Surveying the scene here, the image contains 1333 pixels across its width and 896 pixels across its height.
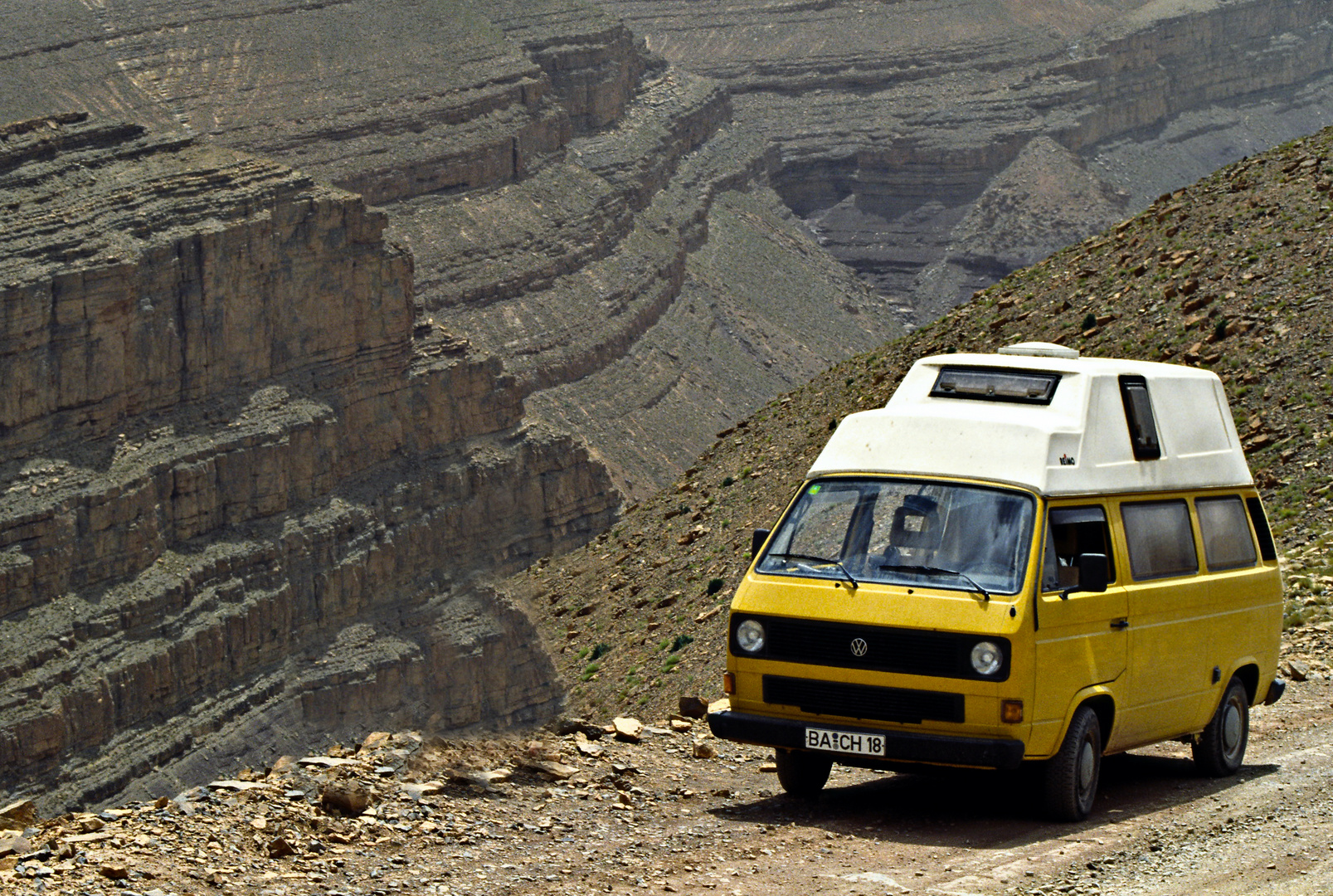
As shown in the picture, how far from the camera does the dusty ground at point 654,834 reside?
14297 mm

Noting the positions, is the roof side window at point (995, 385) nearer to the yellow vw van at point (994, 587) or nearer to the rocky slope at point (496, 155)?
Answer: the yellow vw van at point (994, 587)

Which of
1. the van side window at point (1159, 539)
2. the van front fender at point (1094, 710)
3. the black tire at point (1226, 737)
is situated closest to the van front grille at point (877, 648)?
the van front fender at point (1094, 710)

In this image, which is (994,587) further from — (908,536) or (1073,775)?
(1073,775)

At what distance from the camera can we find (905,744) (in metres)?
15.8

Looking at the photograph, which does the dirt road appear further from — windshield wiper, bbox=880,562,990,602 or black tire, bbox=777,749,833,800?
windshield wiper, bbox=880,562,990,602

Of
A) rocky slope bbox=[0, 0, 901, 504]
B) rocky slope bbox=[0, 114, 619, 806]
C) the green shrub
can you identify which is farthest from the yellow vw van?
rocky slope bbox=[0, 0, 901, 504]

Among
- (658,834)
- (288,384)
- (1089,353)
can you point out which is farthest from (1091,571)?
(288,384)

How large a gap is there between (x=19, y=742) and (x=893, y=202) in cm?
12981

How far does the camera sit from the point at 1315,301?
3444 centimetres

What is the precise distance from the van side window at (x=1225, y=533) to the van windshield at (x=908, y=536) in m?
2.84

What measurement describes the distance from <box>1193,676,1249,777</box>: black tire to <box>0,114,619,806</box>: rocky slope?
164ft

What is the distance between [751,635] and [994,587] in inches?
81.5

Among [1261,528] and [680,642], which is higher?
[1261,528]

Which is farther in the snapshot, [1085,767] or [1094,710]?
[1094,710]
